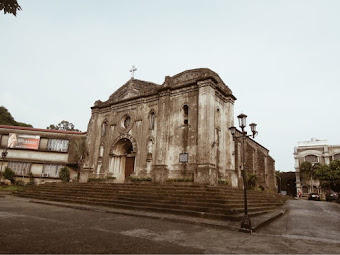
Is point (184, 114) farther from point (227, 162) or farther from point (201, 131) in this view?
point (227, 162)

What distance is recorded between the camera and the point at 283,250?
5.09m

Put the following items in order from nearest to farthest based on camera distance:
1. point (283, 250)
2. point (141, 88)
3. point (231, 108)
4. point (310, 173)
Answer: point (283, 250), point (231, 108), point (141, 88), point (310, 173)

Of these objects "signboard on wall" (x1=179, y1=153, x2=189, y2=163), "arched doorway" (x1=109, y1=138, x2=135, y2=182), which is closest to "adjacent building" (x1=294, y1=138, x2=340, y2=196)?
"signboard on wall" (x1=179, y1=153, x2=189, y2=163)

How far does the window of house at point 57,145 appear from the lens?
26906 mm

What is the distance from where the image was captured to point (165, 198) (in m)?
12.2

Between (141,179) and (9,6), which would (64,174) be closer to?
(141,179)

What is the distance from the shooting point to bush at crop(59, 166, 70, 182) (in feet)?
84.2

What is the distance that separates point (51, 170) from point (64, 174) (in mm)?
1858

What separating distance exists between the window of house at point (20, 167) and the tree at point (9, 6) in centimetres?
2640

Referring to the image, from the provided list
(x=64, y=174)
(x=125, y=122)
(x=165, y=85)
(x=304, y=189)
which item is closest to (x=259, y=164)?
(x=165, y=85)

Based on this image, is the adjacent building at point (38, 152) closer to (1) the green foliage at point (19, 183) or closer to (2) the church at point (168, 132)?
(1) the green foliage at point (19, 183)

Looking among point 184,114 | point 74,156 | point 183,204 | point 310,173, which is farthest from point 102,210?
point 310,173

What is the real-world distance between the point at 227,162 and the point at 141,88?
992cm

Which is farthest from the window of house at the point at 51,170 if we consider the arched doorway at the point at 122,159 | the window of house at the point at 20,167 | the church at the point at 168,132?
the arched doorway at the point at 122,159
